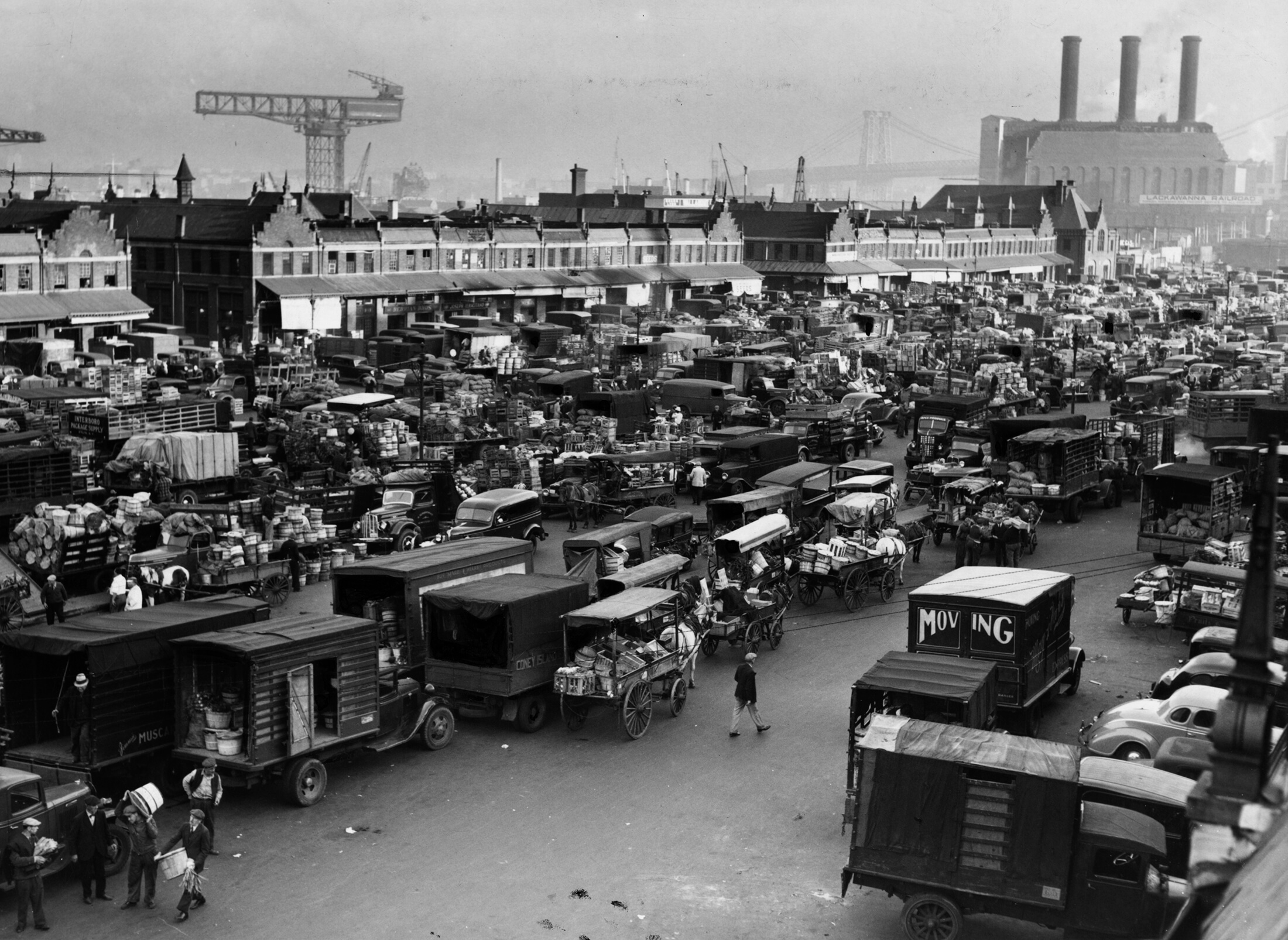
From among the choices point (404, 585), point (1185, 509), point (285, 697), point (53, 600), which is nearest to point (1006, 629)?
point (404, 585)

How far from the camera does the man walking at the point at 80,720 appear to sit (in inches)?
676

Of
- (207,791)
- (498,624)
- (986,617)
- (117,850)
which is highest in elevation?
(986,617)

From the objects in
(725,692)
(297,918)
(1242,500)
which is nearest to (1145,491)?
(1242,500)

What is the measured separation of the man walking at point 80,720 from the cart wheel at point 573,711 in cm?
640

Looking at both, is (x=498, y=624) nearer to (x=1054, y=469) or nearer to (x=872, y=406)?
(x=1054, y=469)

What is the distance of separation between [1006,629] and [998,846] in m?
6.70

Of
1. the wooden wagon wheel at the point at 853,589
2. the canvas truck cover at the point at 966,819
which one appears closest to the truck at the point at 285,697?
the canvas truck cover at the point at 966,819

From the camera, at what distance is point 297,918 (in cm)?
1507

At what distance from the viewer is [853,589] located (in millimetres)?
28188

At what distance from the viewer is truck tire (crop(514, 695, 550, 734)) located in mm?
20797

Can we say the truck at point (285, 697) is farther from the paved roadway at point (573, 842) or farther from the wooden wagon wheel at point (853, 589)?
the wooden wagon wheel at point (853, 589)

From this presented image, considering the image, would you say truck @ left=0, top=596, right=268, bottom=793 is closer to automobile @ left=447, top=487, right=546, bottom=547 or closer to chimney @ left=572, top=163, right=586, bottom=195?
automobile @ left=447, top=487, right=546, bottom=547

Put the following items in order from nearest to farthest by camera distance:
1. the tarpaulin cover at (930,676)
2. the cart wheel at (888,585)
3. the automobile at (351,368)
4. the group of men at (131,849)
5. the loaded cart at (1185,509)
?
the group of men at (131,849), the tarpaulin cover at (930,676), the cart wheel at (888,585), the loaded cart at (1185,509), the automobile at (351,368)

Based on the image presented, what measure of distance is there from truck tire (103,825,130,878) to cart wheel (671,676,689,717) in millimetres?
8301
